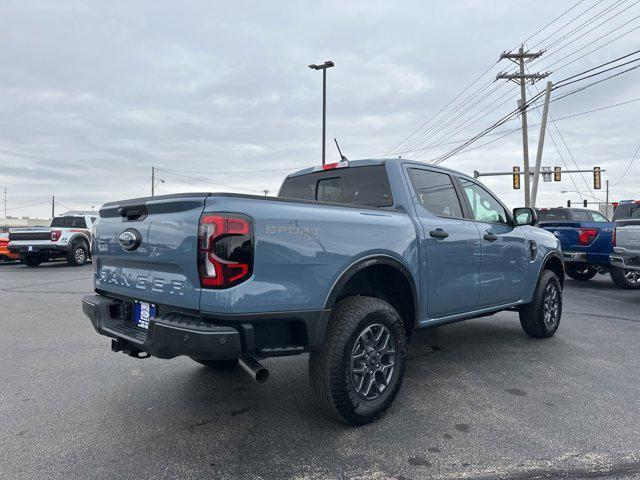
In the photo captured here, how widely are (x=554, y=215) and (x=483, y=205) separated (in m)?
8.98

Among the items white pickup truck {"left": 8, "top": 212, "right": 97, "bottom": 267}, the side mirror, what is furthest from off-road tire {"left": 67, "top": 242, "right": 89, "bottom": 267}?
the side mirror


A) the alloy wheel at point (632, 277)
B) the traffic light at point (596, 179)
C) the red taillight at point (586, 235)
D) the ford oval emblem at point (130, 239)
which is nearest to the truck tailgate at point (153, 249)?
the ford oval emblem at point (130, 239)

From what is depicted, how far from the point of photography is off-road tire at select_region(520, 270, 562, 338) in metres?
5.30

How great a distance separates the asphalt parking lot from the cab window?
4.65ft

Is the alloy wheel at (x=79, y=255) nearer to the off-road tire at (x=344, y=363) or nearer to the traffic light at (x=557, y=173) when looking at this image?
the off-road tire at (x=344, y=363)

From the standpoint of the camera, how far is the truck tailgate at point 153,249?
264cm

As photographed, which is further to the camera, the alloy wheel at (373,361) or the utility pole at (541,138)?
the utility pole at (541,138)

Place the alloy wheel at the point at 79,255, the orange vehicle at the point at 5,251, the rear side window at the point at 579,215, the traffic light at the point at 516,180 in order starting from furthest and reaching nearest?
the traffic light at the point at 516,180
the orange vehicle at the point at 5,251
the alloy wheel at the point at 79,255
the rear side window at the point at 579,215

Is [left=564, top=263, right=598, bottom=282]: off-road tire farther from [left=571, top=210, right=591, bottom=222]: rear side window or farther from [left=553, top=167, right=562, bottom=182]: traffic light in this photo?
[left=553, top=167, right=562, bottom=182]: traffic light

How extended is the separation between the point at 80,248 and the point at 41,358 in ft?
42.7

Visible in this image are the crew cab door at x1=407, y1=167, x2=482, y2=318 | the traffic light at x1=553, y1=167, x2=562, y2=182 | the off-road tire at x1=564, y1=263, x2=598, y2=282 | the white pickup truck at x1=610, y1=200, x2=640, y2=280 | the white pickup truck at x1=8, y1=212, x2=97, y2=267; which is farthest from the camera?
the traffic light at x1=553, y1=167, x2=562, y2=182

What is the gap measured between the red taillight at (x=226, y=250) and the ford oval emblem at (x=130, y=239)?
0.69 meters

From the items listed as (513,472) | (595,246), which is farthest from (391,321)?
(595,246)

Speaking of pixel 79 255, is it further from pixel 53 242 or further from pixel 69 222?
pixel 69 222
